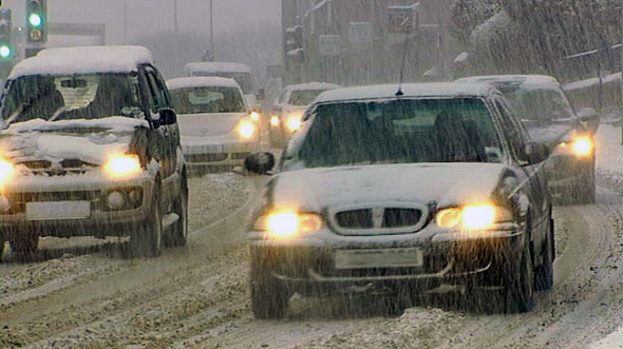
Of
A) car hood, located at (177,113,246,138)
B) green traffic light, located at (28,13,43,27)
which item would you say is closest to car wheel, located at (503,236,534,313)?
car hood, located at (177,113,246,138)

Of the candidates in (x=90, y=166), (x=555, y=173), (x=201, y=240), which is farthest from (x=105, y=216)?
(x=555, y=173)

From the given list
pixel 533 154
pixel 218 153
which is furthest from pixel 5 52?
pixel 533 154

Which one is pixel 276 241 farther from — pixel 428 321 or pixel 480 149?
pixel 480 149

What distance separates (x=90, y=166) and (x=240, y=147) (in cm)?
1050

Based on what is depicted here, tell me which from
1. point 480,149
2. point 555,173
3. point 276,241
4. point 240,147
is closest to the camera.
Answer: point 276,241

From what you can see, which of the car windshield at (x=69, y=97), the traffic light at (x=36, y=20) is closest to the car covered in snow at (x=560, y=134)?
the car windshield at (x=69, y=97)

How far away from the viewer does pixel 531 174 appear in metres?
9.48

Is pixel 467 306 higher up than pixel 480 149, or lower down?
lower down

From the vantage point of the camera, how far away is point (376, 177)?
8508 mm

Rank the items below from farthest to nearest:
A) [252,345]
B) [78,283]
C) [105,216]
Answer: [105,216] → [78,283] → [252,345]

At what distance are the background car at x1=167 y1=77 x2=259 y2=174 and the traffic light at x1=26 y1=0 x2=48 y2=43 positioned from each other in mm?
2981

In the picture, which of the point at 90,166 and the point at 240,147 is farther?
the point at 240,147

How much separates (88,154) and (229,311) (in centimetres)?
346

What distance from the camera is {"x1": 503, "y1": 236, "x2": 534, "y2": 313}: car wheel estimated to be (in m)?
8.20
